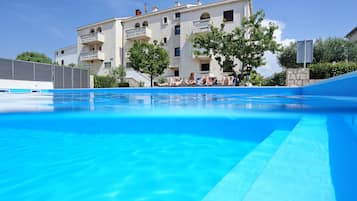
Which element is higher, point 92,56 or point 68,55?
point 68,55

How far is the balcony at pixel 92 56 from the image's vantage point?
26.1m

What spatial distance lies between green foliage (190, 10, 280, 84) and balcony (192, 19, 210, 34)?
17.6 ft

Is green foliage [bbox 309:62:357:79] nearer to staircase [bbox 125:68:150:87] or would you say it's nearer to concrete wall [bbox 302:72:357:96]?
concrete wall [bbox 302:72:357:96]

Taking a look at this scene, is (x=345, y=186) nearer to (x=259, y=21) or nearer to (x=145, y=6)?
(x=259, y=21)

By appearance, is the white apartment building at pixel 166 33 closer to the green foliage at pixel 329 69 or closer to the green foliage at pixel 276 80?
the green foliage at pixel 276 80

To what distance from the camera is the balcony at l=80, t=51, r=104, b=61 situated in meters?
26.1

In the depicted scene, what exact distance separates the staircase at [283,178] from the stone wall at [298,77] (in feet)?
32.1

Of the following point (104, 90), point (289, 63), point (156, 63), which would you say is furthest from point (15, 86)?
point (289, 63)

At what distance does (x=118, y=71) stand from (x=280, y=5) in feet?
48.2

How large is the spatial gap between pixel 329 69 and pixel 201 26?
12.5m

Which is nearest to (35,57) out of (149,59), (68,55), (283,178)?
(68,55)

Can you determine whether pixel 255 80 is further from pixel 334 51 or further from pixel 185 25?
pixel 185 25

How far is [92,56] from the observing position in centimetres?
2645

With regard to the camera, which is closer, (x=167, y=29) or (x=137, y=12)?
(x=167, y=29)
